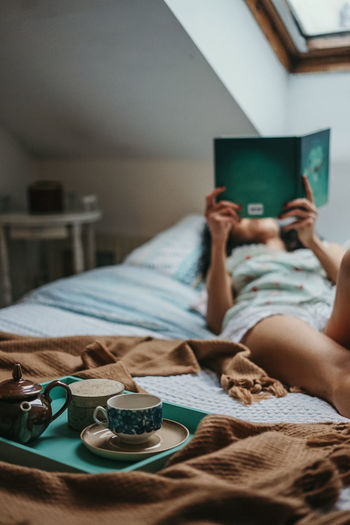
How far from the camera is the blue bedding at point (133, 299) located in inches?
67.4

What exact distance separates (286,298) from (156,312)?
1.32 ft

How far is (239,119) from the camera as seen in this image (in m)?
2.21

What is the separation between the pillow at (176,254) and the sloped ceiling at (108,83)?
44 centimetres

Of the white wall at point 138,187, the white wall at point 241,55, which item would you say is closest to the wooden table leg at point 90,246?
the white wall at point 138,187

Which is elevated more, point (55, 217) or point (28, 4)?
point (28, 4)

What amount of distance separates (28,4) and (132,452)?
60.4 inches

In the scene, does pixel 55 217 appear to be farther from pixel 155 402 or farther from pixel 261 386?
pixel 155 402

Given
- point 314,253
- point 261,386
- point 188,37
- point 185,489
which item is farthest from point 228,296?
point 185,489

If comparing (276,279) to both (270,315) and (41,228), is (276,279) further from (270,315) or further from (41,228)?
(41,228)

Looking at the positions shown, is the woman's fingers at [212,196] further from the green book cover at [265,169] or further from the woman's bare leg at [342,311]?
the woman's bare leg at [342,311]

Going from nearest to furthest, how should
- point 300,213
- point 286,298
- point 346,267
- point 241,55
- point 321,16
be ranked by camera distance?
point 346,267, point 286,298, point 300,213, point 241,55, point 321,16

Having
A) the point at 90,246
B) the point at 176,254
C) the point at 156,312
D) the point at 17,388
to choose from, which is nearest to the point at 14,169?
the point at 90,246

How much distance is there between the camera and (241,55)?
2.05 metres

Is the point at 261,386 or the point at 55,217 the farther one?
the point at 55,217
